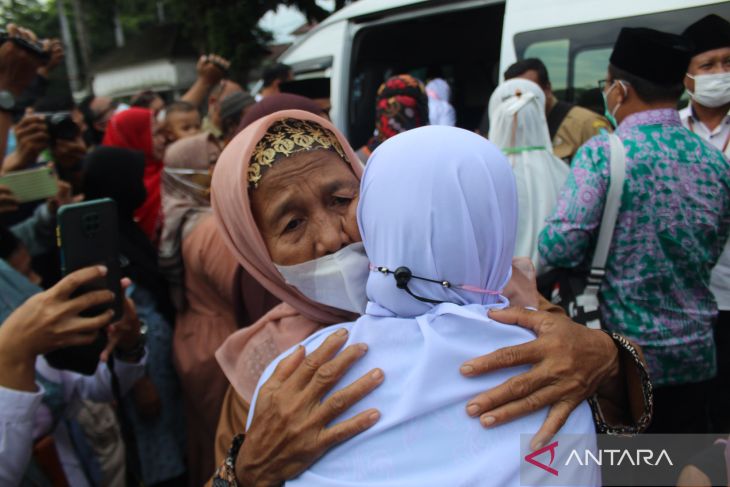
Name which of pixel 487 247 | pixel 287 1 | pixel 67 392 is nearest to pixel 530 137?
pixel 487 247

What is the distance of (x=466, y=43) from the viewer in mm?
7273

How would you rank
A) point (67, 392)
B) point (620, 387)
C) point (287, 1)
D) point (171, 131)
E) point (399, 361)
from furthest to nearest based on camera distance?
point (287, 1) < point (171, 131) < point (67, 392) < point (620, 387) < point (399, 361)

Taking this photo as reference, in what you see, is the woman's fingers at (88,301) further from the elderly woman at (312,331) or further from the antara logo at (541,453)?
the antara logo at (541,453)

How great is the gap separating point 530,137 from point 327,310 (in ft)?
6.16

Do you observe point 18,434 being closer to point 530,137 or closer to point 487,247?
point 487,247

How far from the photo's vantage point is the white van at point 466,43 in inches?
130

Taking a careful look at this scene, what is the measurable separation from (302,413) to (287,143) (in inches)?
29.5

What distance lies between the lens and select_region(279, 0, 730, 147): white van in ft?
10.8

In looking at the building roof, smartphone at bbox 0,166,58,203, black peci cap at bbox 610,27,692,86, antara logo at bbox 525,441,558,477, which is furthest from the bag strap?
the building roof

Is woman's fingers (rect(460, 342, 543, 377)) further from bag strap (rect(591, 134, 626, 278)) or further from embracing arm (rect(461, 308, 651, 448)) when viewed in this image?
bag strap (rect(591, 134, 626, 278))

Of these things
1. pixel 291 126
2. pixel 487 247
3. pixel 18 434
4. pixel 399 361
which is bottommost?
pixel 18 434

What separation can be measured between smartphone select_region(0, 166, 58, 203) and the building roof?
40.8m

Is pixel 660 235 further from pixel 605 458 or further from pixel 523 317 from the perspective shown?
pixel 523 317

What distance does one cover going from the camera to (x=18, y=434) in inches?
56.8
